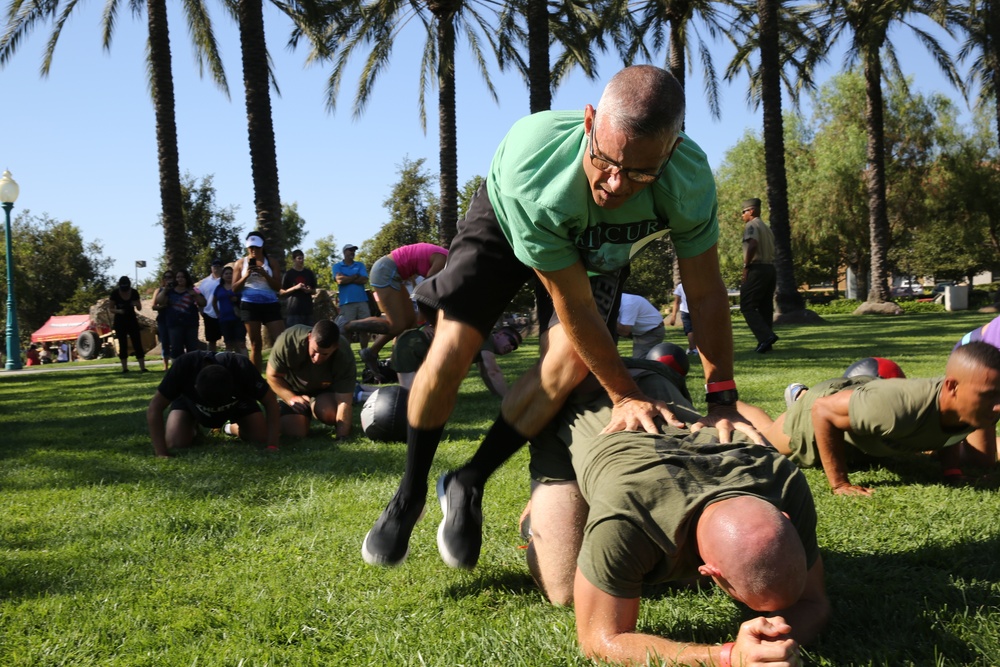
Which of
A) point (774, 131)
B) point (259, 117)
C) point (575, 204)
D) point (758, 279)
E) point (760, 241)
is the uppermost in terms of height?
point (774, 131)

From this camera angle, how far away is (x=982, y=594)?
2.81 metres

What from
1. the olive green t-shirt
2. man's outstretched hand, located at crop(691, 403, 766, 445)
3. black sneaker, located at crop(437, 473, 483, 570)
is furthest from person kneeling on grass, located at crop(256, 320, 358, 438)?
the olive green t-shirt

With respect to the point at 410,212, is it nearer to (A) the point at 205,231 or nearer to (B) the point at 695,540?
(A) the point at 205,231

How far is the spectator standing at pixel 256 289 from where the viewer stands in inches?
424

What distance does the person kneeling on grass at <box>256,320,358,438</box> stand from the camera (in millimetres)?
7066

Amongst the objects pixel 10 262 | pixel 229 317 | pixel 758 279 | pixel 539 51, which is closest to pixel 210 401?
pixel 229 317

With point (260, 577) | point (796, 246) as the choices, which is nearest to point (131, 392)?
point (260, 577)

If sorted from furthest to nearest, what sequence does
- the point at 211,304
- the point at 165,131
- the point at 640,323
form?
1. the point at 165,131
2. the point at 211,304
3. the point at 640,323

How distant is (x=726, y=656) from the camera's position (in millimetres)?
2154

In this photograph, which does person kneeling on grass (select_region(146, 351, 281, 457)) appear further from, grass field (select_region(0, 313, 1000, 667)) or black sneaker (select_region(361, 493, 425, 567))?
black sneaker (select_region(361, 493, 425, 567))

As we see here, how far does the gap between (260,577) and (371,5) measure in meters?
19.2

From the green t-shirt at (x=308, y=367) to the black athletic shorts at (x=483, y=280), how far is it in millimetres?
3973

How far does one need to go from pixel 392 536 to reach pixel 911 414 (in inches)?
106

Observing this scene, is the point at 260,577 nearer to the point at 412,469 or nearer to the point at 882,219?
the point at 412,469
